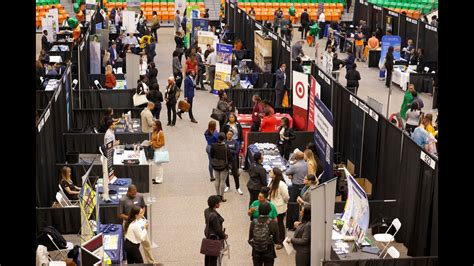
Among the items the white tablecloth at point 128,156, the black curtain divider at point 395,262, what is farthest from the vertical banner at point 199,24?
the black curtain divider at point 395,262

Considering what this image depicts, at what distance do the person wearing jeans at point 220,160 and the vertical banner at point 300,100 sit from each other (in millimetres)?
3071

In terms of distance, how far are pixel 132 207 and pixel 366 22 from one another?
70.1 ft

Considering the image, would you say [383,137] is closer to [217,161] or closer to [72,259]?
[217,161]

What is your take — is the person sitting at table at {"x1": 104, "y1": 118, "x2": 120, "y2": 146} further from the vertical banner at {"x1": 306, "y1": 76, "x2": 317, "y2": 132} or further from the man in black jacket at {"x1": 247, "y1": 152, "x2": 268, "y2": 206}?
the vertical banner at {"x1": 306, "y1": 76, "x2": 317, "y2": 132}

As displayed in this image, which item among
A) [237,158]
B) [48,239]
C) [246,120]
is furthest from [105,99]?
[48,239]

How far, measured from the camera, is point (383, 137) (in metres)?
13.0

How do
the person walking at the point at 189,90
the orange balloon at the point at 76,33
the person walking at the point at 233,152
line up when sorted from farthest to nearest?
the orange balloon at the point at 76,33
the person walking at the point at 189,90
the person walking at the point at 233,152

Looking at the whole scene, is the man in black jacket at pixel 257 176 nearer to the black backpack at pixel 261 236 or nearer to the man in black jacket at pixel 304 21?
the black backpack at pixel 261 236

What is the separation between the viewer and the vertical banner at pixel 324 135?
44.2 ft

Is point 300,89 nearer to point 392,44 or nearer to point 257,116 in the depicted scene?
point 257,116

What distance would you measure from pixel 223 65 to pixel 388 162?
28.0 feet

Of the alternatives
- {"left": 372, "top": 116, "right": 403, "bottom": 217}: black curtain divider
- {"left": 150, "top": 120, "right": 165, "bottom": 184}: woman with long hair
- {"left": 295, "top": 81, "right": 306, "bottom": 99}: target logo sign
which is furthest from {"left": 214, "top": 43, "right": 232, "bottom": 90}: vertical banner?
{"left": 372, "top": 116, "right": 403, "bottom": 217}: black curtain divider

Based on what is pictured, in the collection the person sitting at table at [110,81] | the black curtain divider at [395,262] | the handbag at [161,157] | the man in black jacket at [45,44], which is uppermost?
the man in black jacket at [45,44]
